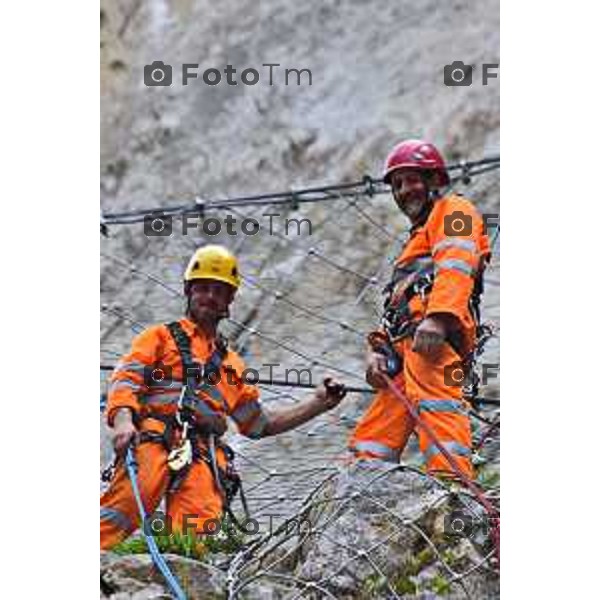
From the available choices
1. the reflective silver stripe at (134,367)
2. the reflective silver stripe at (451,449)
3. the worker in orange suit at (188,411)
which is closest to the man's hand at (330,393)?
the worker in orange suit at (188,411)

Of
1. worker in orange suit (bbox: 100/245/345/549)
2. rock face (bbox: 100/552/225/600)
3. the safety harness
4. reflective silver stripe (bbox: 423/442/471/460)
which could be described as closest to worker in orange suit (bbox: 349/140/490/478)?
reflective silver stripe (bbox: 423/442/471/460)

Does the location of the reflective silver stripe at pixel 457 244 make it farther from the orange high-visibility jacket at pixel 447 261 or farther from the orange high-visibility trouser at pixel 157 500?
the orange high-visibility trouser at pixel 157 500

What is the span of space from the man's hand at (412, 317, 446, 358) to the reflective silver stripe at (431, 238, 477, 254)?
0.13 meters

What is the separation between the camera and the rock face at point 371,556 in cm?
255

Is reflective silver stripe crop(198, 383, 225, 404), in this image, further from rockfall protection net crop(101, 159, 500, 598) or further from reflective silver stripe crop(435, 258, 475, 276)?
reflective silver stripe crop(435, 258, 475, 276)

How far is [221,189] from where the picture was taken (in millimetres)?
3273

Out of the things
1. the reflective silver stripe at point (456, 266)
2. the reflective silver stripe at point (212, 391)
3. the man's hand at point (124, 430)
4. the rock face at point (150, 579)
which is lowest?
the rock face at point (150, 579)

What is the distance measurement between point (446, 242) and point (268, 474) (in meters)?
0.55

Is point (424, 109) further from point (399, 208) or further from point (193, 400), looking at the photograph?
point (193, 400)

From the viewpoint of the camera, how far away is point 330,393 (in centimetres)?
282

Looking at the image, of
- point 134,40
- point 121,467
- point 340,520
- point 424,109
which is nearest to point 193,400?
point 121,467

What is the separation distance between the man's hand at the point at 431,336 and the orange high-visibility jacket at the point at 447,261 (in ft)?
0.06

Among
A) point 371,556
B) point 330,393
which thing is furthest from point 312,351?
point 371,556

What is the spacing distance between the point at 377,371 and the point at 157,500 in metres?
0.46
